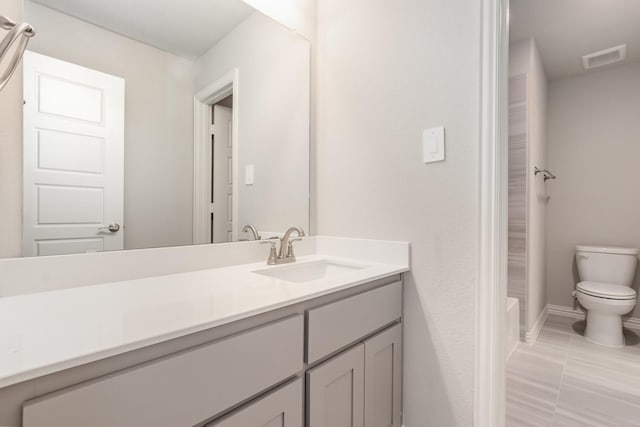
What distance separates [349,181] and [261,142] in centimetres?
47

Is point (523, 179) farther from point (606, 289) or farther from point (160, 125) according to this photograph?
point (160, 125)

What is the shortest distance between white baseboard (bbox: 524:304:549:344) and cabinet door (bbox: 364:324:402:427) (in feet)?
5.22

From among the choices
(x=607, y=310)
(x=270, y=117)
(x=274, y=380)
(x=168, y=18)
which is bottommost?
(x=607, y=310)

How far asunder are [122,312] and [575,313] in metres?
3.64

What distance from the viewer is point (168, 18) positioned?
45.8 inches

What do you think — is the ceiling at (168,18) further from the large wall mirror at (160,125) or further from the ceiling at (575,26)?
the ceiling at (575,26)

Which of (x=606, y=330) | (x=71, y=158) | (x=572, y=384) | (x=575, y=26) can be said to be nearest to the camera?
(x=71, y=158)

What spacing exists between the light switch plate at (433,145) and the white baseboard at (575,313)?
2.74m

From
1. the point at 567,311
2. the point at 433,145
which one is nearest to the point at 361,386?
the point at 433,145

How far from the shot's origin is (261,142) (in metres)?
1.52

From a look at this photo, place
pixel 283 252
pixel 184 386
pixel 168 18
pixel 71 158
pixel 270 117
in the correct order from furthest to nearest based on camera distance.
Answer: pixel 270 117 < pixel 283 252 < pixel 168 18 < pixel 71 158 < pixel 184 386

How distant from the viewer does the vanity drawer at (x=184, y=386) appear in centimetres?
52

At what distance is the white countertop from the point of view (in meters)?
0.51

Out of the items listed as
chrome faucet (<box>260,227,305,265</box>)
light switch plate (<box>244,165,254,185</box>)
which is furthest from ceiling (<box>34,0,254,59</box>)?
chrome faucet (<box>260,227,305,265</box>)
